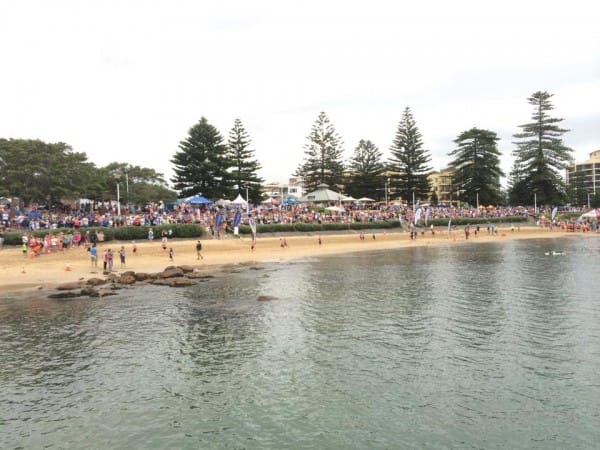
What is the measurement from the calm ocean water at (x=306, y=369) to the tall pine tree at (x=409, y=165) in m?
49.2

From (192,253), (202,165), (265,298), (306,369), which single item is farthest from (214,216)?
(306,369)

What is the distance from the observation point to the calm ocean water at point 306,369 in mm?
8914

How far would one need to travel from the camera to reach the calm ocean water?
29.2 ft

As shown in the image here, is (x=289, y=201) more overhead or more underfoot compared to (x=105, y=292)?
more overhead

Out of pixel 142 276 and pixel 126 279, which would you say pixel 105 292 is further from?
pixel 142 276

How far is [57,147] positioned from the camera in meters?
43.5

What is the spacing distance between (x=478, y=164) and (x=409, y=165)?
11.1 meters

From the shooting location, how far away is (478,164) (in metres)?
72.5

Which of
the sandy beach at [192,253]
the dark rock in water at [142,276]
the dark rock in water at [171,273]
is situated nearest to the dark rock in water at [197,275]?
the dark rock in water at [171,273]

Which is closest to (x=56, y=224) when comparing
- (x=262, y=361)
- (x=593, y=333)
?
(x=262, y=361)

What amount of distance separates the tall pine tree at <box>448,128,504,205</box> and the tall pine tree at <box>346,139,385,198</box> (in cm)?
1218

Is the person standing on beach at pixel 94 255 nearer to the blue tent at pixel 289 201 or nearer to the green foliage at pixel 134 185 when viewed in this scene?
the blue tent at pixel 289 201

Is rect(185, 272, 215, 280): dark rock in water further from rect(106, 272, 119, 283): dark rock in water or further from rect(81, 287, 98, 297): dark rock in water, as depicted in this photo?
rect(81, 287, 98, 297): dark rock in water

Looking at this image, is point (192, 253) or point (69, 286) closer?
point (69, 286)
